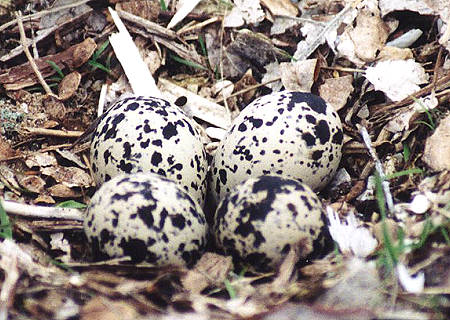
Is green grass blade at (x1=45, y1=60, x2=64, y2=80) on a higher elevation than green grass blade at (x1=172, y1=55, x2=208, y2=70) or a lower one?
higher

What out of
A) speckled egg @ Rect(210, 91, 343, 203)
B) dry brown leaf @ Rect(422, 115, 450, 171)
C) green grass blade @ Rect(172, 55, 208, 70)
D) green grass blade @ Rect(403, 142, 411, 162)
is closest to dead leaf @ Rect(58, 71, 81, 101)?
green grass blade @ Rect(172, 55, 208, 70)

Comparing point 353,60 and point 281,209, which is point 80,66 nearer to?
point 353,60

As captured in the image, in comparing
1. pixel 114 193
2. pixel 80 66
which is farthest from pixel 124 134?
pixel 80 66

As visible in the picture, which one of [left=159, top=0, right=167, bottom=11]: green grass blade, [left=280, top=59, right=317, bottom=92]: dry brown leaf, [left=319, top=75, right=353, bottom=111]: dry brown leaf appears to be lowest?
[left=319, top=75, right=353, bottom=111]: dry brown leaf

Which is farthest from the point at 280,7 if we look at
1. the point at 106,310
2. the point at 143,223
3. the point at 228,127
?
the point at 106,310

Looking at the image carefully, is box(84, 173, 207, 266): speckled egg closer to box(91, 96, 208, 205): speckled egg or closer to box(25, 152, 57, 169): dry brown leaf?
box(91, 96, 208, 205): speckled egg

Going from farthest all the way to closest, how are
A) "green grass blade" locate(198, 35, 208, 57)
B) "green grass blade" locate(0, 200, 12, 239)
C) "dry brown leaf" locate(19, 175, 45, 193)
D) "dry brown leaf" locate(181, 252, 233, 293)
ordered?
"green grass blade" locate(198, 35, 208, 57)
"dry brown leaf" locate(19, 175, 45, 193)
"green grass blade" locate(0, 200, 12, 239)
"dry brown leaf" locate(181, 252, 233, 293)

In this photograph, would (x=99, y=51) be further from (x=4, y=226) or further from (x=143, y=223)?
(x=143, y=223)

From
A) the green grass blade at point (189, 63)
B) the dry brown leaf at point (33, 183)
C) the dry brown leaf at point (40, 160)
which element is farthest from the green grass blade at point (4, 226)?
the green grass blade at point (189, 63)
